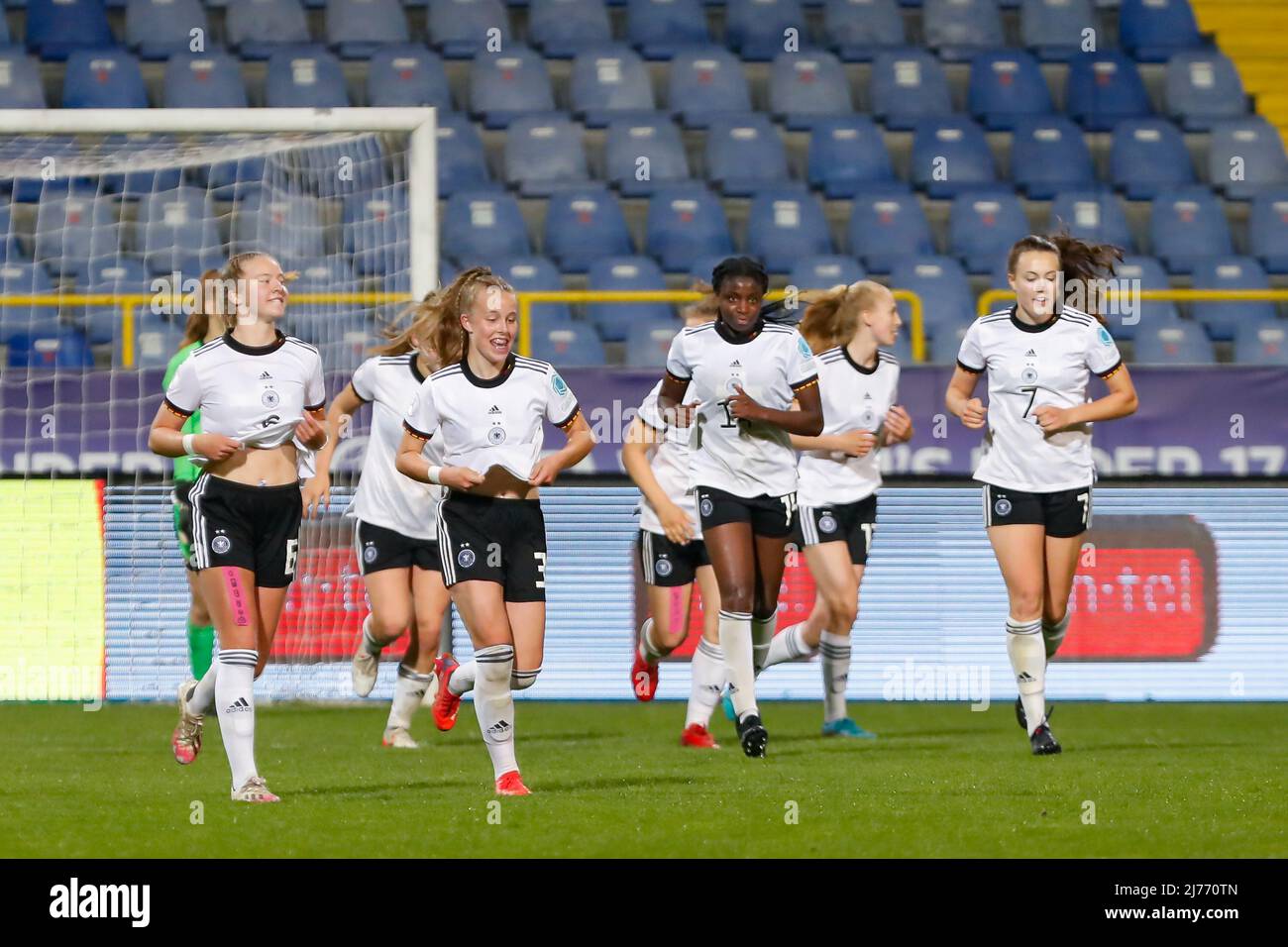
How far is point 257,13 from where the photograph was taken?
57.6 ft

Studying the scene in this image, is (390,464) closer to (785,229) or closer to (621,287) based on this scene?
(621,287)

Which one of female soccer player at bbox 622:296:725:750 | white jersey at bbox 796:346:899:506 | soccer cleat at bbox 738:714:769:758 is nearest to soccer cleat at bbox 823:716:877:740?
female soccer player at bbox 622:296:725:750

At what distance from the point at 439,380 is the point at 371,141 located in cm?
589

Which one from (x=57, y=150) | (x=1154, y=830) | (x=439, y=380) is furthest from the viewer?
(x=57, y=150)

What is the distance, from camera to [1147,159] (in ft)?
56.3

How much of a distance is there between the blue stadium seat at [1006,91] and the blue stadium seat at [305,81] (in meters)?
5.27

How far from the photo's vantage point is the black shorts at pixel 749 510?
28.9 ft

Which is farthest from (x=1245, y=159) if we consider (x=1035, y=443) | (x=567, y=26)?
(x=1035, y=443)

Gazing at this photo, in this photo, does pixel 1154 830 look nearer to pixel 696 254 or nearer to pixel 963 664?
pixel 963 664

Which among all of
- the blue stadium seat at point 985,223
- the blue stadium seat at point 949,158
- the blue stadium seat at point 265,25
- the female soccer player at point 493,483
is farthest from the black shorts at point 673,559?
the blue stadium seat at point 265,25

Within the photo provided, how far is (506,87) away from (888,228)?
3.39m

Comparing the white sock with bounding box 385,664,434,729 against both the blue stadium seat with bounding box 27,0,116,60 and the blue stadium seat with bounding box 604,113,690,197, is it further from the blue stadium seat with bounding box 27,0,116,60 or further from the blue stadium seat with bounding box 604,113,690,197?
the blue stadium seat with bounding box 27,0,116,60

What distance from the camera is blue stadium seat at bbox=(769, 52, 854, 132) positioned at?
17344 mm
